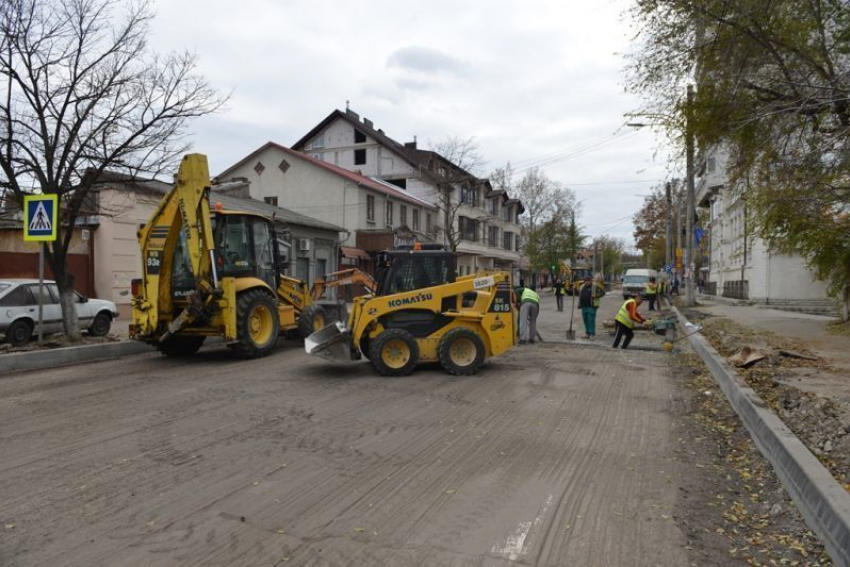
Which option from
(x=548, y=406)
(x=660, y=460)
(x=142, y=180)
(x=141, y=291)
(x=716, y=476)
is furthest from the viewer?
(x=142, y=180)

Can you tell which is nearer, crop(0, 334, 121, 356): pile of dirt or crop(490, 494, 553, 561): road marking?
crop(490, 494, 553, 561): road marking

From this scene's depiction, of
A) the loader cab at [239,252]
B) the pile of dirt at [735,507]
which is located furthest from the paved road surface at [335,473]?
the loader cab at [239,252]

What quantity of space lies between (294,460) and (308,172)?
31.4 metres

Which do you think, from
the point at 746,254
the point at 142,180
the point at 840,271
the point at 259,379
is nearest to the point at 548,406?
the point at 259,379

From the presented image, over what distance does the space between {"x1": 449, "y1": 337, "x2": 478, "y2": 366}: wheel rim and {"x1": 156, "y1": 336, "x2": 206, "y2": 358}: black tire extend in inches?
209

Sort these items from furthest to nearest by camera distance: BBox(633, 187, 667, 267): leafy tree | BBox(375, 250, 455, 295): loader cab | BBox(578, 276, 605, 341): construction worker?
BBox(633, 187, 667, 267): leafy tree
BBox(578, 276, 605, 341): construction worker
BBox(375, 250, 455, 295): loader cab

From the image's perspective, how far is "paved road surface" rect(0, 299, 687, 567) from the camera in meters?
3.65

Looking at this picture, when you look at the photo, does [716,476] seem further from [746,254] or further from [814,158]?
→ [746,254]

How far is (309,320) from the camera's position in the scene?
12.9 m

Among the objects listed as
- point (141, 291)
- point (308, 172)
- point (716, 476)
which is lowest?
point (716, 476)

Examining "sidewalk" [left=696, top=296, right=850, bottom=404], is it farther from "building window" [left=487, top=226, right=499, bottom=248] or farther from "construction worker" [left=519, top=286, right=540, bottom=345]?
"building window" [left=487, top=226, right=499, bottom=248]

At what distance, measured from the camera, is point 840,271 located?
15.3 metres

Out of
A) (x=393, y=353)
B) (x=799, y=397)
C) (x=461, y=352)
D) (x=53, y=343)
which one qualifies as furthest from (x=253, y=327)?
(x=799, y=397)

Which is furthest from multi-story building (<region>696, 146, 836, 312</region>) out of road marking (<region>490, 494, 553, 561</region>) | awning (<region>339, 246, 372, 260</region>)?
awning (<region>339, 246, 372, 260</region>)
